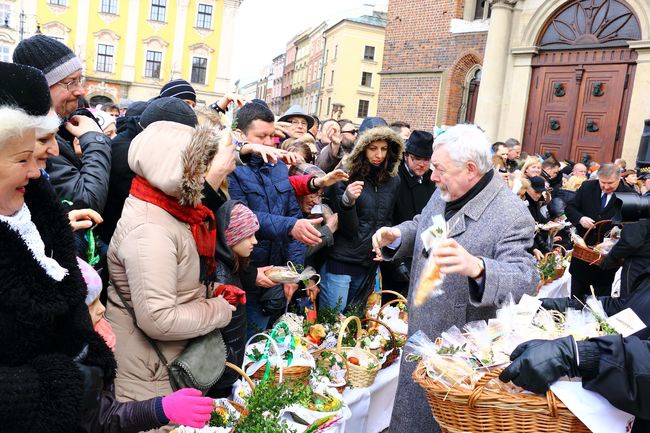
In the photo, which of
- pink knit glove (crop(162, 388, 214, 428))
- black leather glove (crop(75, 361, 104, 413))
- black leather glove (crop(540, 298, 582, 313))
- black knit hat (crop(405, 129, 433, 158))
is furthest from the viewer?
black knit hat (crop(405, 129, 433, 158))

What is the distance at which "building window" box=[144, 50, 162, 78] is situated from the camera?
43562mm

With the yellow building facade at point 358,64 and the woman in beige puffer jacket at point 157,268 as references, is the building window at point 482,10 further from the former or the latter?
the yellow building facade at point 358,64

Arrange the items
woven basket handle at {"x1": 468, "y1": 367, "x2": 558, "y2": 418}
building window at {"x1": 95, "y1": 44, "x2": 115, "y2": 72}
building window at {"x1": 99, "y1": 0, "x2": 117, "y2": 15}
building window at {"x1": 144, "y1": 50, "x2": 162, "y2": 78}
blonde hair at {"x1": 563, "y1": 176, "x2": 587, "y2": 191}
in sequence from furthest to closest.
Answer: building window at {"x1": 144, "y1": 50, "x2": 162, "y2": 78}, building window at {"x1": 95, "y1": 44, "x2": 115, "y2": 72}, building window at {"x1": 99, "y1": 0, "x2": 117, "y2": 15}, blonde hair at {"x1": 563, "y1": 176, "x2": 587, "y2": 191}, woven basket handle at {"x1": 468, "y1": 367, "x2": 558, "y2": 418}

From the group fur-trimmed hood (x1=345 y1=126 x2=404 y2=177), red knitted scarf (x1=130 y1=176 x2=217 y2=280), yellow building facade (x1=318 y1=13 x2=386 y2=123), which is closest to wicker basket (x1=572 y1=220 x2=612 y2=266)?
fur-trimmed hood (x1=345 y1=126 x2=404 y2=177)

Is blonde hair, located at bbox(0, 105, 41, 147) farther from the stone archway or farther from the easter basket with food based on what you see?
the stone archway

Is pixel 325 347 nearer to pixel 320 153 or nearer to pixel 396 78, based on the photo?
pixel 320 153

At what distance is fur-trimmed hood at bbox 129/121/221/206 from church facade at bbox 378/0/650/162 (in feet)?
36.0

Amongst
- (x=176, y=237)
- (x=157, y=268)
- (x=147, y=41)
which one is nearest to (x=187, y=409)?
(x=157, y=268)

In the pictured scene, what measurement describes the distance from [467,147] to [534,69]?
38.4 feet

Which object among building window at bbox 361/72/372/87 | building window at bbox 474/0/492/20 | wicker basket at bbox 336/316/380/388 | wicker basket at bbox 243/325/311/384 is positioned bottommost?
wicker basket at bbox 336/316/380/388

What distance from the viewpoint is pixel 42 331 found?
1.66 m

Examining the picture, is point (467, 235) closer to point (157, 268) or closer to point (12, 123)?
point (157, 268)

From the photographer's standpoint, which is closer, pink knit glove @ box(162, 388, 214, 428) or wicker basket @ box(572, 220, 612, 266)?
pink knit glove @ box(162, 388, 214, 428)

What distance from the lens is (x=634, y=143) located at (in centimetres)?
1131
